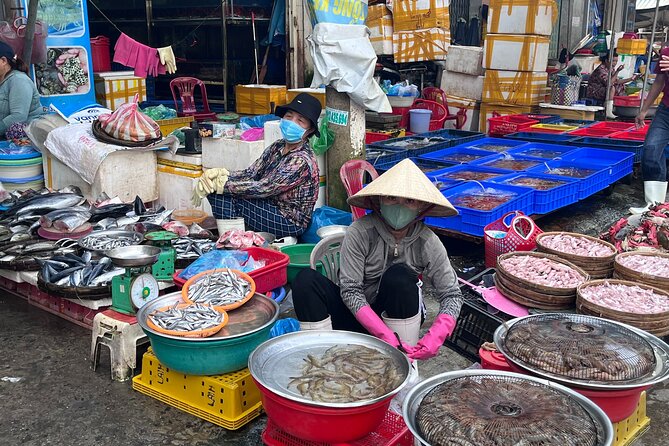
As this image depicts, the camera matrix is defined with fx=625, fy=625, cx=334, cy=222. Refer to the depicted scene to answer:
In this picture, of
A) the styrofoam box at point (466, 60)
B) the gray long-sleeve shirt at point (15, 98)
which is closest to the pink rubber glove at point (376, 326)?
the gray long-sleeve shirt at point (15, 98)

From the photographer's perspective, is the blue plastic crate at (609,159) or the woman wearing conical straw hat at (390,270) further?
the blue plastic crate at (609,159)

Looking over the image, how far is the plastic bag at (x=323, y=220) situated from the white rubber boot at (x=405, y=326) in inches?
83.1

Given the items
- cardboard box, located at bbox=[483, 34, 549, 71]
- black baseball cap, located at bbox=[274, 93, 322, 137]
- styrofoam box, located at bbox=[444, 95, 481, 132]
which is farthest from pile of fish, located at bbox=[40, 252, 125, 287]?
cardboard box, located at bbox=[483, 34, 549, 71]

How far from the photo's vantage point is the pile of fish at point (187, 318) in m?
3.21

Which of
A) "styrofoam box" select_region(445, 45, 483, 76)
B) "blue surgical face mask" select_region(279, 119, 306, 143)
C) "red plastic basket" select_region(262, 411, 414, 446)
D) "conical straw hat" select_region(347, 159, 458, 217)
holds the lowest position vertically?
"red plastic basket" select_region(262, 411, 414, 446)

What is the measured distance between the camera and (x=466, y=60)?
12672mm

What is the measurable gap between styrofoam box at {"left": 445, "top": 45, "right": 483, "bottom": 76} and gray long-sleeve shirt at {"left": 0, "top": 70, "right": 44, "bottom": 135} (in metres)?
8.39

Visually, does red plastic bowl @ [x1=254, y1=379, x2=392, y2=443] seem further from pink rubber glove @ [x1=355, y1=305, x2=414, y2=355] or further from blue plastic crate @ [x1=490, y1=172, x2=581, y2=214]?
blue plastic crate @ [x1=490, y1=172, x2=581, y2=214]

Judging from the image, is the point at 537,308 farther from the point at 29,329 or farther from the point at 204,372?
the point at 29,329

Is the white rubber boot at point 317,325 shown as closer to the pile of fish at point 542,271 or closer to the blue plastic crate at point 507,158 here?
the pile of fish at point 542,271

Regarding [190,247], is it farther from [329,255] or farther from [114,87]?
[114,87]

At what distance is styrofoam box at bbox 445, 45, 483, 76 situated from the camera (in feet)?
41.3

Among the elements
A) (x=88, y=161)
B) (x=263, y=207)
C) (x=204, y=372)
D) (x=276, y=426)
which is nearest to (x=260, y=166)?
(x=263, y=207)

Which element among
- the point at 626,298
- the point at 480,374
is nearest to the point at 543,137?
the point at 626,298
